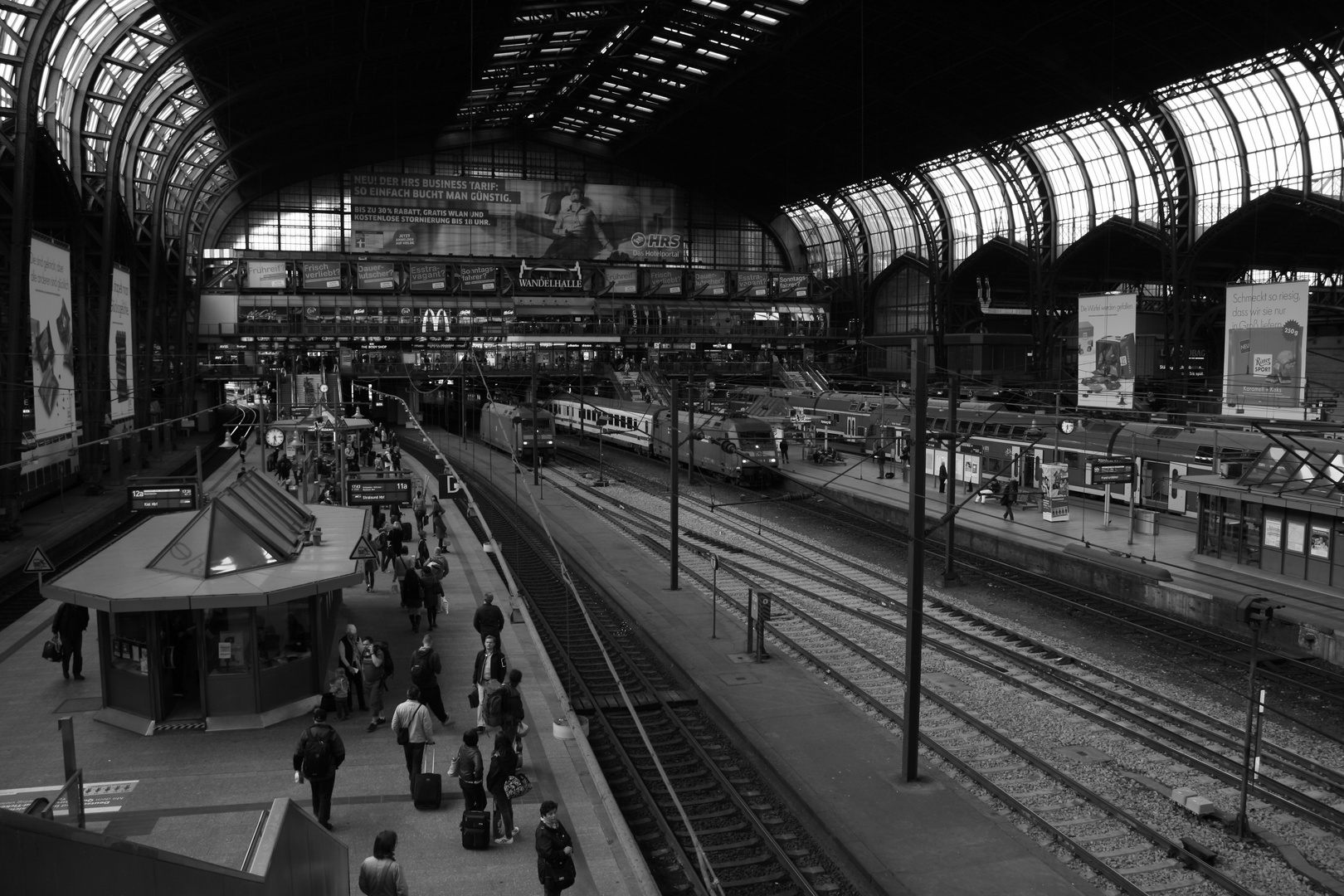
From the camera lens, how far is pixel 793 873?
10867 mm

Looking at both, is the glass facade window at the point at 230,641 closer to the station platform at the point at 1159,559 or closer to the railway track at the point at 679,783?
the railway track at the point at 679,783

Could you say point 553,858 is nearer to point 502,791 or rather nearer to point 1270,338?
point 502,791

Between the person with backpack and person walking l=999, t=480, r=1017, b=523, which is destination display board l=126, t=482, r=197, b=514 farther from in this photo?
person walking l=999, t=480, r=1017, b=523

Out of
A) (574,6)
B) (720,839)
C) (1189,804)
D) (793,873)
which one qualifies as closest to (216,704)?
(720,839)

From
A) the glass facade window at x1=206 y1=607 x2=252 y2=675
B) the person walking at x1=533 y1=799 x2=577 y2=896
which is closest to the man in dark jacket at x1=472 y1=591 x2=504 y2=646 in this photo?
the glass facade window at x1=206 y1=607 x2=252 y2=675

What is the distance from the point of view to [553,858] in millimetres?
8969

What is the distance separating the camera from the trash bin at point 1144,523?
97.3 ft

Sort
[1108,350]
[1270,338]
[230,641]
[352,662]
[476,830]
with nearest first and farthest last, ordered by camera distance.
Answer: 1. [476,830]
2. [230,641]
3. [352,662]
4. [1270,338]
5. [1108,350]

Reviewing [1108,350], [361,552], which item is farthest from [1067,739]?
[1108,350]

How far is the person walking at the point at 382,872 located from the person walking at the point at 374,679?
19.2 feet

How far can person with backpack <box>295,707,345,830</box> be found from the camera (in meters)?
10.5

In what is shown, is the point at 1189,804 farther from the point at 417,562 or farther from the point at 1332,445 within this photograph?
the point at 1332,445

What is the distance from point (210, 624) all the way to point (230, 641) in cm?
36

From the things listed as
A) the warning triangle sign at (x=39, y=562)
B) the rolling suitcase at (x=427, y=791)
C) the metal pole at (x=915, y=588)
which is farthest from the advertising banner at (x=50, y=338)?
the metal pole at (x=915, y=588)
